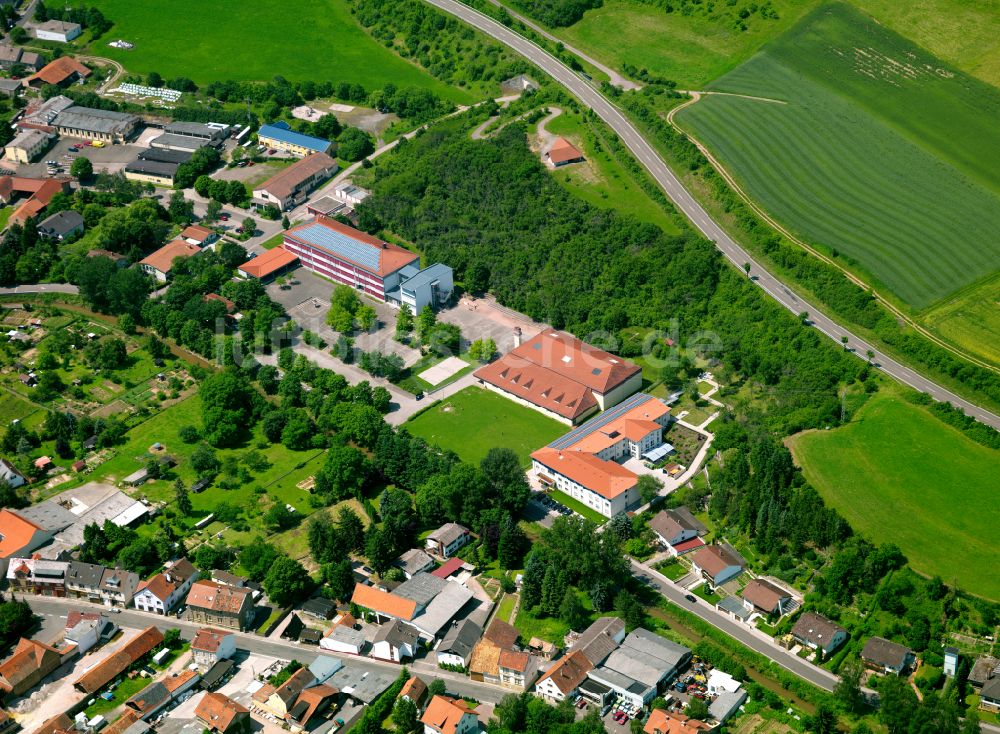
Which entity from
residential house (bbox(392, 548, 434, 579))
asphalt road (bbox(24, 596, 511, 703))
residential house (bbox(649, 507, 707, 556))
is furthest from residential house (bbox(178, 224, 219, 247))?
residential house (bbox(649, 507, 707, 556))

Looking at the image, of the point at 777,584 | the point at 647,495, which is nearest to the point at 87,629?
the point at 647,495

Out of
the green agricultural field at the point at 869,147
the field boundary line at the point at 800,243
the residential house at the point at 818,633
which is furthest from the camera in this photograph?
the green agricultural field at the point at 869,147

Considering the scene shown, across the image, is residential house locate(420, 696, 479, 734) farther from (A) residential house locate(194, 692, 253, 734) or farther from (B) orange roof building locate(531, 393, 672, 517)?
(B) orange roof building locate(531, 393, 672, 517)

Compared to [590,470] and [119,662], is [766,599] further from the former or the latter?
[119,662]

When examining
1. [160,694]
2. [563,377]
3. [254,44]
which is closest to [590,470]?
[563,377]

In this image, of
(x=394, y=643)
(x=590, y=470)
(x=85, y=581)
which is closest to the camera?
(x=394, y=643)

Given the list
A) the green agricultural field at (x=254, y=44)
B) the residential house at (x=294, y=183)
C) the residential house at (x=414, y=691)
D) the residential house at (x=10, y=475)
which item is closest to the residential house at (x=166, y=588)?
the residential house at (x=10, y=475)

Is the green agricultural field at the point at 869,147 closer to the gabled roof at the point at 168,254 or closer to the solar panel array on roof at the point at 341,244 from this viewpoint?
the solar panel array on roof at the point at 341,244
